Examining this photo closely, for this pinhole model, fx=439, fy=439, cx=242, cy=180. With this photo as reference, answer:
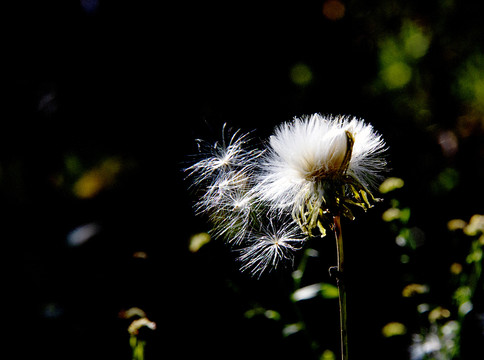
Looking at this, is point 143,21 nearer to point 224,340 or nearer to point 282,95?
point 282,95

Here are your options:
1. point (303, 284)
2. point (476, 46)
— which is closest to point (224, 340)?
point (303, 284)

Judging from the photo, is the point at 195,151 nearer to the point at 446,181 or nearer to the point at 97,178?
the point at 97,178

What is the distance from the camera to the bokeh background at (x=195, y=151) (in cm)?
132

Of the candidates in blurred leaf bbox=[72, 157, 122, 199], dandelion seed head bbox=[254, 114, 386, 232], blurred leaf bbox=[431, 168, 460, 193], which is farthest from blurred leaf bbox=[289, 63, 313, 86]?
dandelion seed head bbox=[254, 114, 386, 232]

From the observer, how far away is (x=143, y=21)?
5.14ft

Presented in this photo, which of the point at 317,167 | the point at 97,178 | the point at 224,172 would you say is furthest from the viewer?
the point at 97,178

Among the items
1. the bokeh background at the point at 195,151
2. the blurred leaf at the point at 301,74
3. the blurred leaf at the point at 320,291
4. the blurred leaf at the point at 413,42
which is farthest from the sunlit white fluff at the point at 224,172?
the blurred leaf at the point at 413,42

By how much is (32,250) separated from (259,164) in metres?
0.80

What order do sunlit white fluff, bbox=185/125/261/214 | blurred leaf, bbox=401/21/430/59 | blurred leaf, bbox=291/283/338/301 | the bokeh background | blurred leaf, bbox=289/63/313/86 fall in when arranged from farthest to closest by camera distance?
1. blurred leaf, bbox=401/21/430/59
2. blurred leaf, bbox=289/63/313/86
3. the bokeh background
4. blurred leaf, bbox=291/283/338/301
5. sunlit white fluff, bbox=185/125/261/214

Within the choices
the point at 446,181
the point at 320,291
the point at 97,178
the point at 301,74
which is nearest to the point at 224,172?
the point at 320,291

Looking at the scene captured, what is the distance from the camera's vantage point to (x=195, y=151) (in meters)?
1.58

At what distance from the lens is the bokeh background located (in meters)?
1.32

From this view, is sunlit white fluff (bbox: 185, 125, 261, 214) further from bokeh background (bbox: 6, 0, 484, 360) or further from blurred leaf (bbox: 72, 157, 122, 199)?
blurred leaf (bbox: 72, 157, 122, 199)

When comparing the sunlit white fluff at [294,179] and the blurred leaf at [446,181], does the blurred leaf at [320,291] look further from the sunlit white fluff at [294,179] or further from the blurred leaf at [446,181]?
A: the blurred leaf at [446,181]
